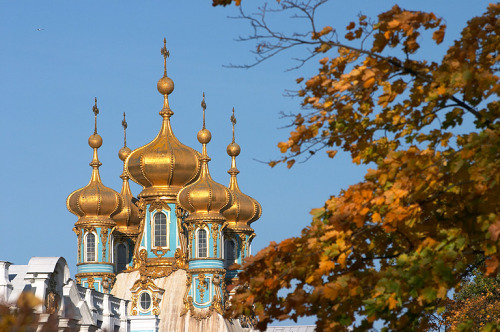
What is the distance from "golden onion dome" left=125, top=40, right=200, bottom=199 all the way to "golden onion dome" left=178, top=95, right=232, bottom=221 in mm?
1809

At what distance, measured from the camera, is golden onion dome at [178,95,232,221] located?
58781mm

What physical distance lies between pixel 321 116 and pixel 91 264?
4959 cm

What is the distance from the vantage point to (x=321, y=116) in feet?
39.5

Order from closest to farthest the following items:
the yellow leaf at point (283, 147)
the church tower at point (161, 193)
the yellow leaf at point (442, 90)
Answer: the yellow leaf at point (442, 90) < the yellow leaf at point (283, 147) < the church tower at point (161, 193)

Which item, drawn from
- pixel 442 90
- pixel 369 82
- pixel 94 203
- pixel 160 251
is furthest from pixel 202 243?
pixel 442 90

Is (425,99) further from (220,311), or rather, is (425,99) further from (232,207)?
(232,207)

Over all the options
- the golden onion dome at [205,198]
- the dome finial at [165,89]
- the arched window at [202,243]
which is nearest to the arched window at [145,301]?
the arched window at [202,243]

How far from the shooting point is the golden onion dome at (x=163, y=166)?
2424 inches

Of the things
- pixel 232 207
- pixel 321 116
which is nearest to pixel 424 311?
pixel 321 116

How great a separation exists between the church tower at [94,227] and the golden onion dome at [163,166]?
5.76ft

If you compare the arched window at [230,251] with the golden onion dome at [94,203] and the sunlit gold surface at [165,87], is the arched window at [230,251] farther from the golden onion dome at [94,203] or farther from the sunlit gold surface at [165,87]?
the sunlit gold surface at [165,87]

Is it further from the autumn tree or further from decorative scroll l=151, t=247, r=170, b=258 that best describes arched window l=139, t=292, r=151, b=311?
the autumn tree

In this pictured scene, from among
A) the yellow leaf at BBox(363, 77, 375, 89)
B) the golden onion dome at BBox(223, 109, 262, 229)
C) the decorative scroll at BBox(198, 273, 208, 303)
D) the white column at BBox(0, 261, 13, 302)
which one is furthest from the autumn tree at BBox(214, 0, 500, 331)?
the golden onion dome at BBox(223, 109, 262, 229)

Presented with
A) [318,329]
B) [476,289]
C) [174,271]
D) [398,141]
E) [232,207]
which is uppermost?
[232,207]
